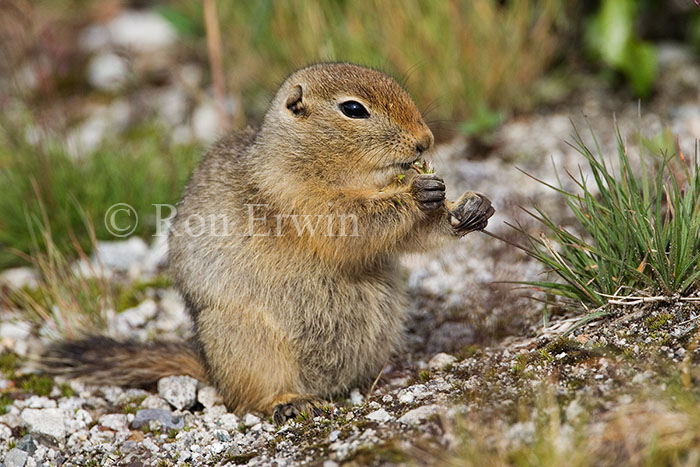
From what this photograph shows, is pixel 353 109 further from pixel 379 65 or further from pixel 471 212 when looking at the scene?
pixel 379 65

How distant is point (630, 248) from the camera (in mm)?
3781

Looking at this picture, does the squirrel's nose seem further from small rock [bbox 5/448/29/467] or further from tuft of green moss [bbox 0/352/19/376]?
tuft of green moss [bbox 0/352/19/376]

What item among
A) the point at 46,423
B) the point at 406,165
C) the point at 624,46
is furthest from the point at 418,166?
the point at 624,46

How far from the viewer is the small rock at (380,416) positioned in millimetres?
3535

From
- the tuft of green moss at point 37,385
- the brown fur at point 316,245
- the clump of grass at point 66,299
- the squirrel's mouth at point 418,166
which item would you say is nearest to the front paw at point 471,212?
the brown fur at point 316,245

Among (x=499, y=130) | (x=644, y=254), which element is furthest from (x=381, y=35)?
(x=644, y=254)

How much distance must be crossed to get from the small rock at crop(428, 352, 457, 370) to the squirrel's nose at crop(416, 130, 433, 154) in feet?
3.87

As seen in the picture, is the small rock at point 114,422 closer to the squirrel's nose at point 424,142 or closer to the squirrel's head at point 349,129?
the squirrel's head at point 349,129

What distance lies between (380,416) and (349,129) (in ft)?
4.94

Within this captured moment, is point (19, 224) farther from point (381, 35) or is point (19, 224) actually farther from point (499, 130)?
point (499, 130)

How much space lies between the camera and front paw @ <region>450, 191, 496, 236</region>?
411cm

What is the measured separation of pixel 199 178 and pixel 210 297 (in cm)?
81

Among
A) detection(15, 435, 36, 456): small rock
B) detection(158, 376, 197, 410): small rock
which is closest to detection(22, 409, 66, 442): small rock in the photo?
detection(15, 435, 36, 456): small rock

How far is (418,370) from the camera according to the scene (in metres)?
4.36
